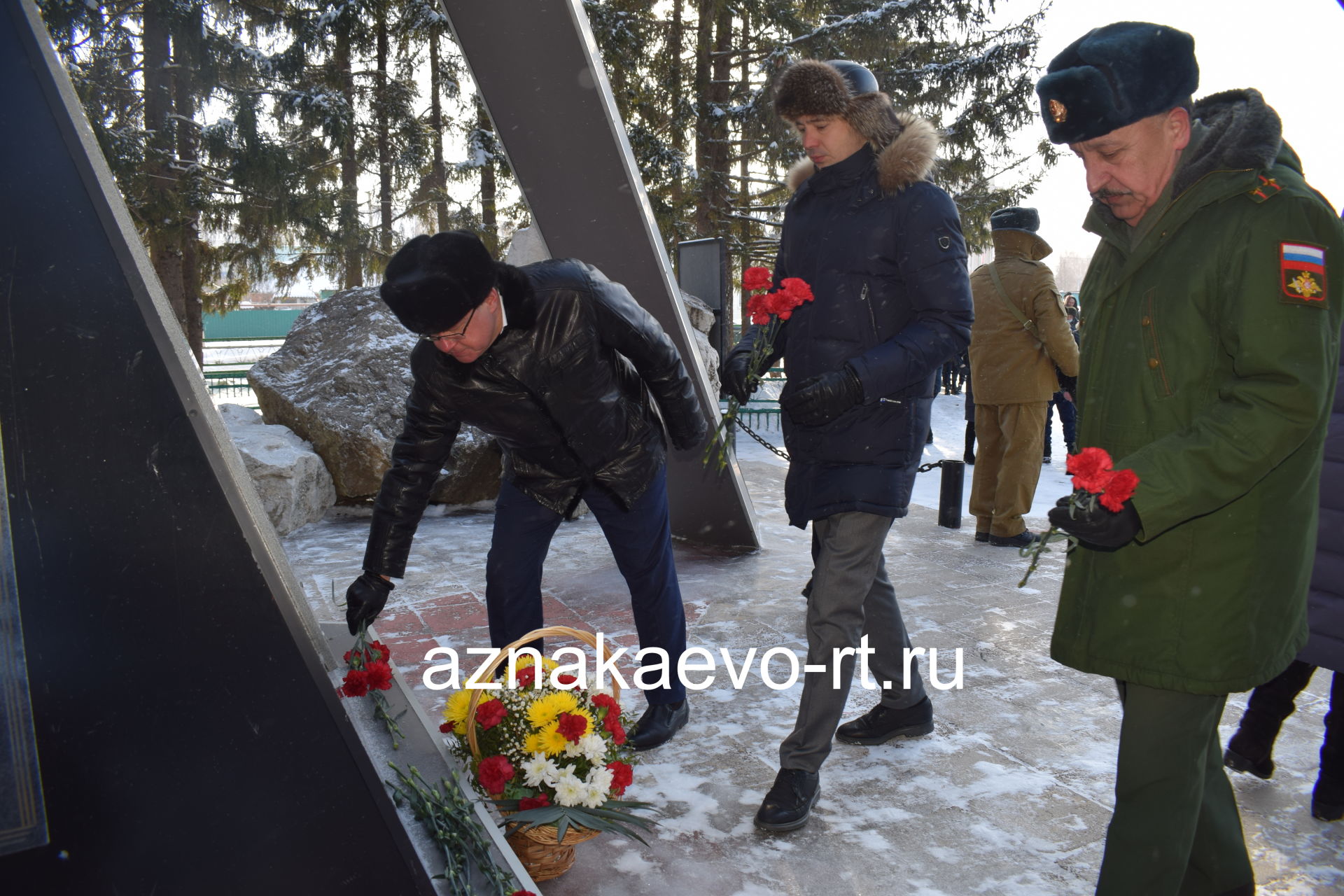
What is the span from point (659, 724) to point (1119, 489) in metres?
2.03

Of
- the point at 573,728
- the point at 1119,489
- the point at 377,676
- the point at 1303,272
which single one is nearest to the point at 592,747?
the point at 573,728

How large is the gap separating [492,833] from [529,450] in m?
1.25

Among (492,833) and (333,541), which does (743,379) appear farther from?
(333,541)

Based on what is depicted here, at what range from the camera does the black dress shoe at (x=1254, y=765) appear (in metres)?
2.95

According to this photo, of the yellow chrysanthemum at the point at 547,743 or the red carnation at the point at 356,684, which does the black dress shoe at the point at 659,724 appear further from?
the red carnation at the point at 356,684

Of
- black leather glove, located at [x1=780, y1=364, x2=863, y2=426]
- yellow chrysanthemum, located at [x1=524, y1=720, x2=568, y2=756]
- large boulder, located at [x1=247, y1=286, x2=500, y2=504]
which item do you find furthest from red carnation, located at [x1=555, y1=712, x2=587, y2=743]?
large boulder, located at [x1=247, y1=286, x2=500, y2=504]

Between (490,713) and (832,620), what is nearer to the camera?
(490,713)

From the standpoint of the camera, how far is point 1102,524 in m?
1.60

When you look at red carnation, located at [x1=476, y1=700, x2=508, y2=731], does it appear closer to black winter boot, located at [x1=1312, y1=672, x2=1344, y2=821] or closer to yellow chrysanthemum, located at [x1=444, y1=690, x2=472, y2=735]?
yellow chrysanthemum, located at [x1=444, y1=690, x2=472, y2=735]

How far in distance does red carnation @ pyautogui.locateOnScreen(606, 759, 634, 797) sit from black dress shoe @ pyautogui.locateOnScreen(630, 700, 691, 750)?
2.53 feet

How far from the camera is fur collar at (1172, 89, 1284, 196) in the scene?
1658 millimetres

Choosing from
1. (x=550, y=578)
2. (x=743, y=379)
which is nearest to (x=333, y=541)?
(x=550, y=578)

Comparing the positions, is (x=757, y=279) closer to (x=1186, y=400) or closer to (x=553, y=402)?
(x=553, y=402)

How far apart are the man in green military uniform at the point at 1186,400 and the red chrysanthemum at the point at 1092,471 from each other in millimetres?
45
